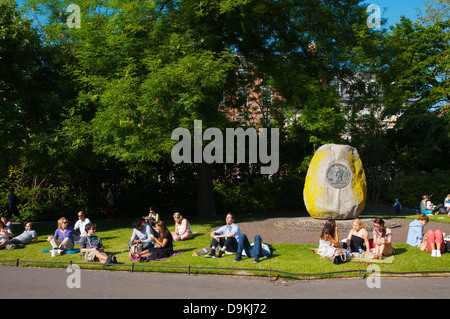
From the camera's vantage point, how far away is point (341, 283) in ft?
27.5

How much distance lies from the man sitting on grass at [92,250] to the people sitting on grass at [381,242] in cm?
625

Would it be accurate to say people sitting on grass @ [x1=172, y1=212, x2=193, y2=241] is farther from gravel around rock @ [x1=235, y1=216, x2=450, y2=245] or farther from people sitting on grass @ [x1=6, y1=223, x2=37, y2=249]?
people sitting on grass @ [x1=6, y1=223, x2=37, y2=249]

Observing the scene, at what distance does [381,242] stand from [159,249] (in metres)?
5.43

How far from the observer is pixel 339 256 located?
977cm

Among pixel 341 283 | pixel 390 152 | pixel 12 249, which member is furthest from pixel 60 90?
pixel 390 152

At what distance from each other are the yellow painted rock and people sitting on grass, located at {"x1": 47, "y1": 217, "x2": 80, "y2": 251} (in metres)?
8.28

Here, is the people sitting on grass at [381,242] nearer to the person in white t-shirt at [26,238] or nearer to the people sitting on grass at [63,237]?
the people sitting on grass at [63,237]

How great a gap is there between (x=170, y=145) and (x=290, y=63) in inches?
293

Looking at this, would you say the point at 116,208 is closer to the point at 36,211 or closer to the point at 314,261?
the point at 36,211

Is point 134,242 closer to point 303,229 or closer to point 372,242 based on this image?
point 372,242

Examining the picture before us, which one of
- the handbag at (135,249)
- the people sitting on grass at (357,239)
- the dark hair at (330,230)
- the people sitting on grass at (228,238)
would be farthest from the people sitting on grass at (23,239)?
the people sitting on grass at (357,239)

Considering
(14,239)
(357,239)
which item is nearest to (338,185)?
(357,239)

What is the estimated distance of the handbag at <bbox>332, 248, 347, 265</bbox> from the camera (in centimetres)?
970

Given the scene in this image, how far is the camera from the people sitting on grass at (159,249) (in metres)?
10.6
